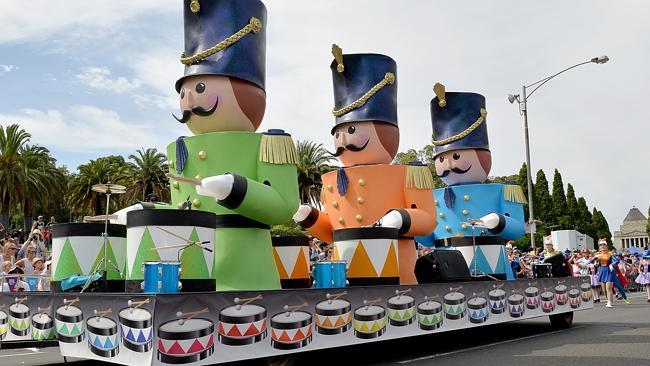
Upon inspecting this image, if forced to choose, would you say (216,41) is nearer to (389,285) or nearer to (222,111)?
(222,111)

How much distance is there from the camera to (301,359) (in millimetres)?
8102

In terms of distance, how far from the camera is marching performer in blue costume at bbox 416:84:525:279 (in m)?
10.8

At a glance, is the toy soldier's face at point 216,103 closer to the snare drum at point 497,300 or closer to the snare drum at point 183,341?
the snare drum at point 183,341

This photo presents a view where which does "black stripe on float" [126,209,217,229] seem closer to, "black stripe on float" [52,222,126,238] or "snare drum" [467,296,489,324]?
"black stripe on float" [52,222,126,238]

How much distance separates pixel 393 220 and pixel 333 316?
2.33m

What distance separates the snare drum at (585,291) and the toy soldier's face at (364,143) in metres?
5.17

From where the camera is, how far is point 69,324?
6195 mm

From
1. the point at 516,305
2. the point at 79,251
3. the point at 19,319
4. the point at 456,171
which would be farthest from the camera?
the point at 456,171

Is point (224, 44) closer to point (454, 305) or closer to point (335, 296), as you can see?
point (335, 296)

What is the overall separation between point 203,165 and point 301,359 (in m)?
2.87

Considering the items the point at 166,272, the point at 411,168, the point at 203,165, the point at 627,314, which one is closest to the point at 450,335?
the point at 411,168

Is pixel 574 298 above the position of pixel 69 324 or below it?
below

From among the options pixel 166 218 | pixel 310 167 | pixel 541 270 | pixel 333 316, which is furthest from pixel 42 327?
pixel 310 167

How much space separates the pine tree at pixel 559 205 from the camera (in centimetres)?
6191
